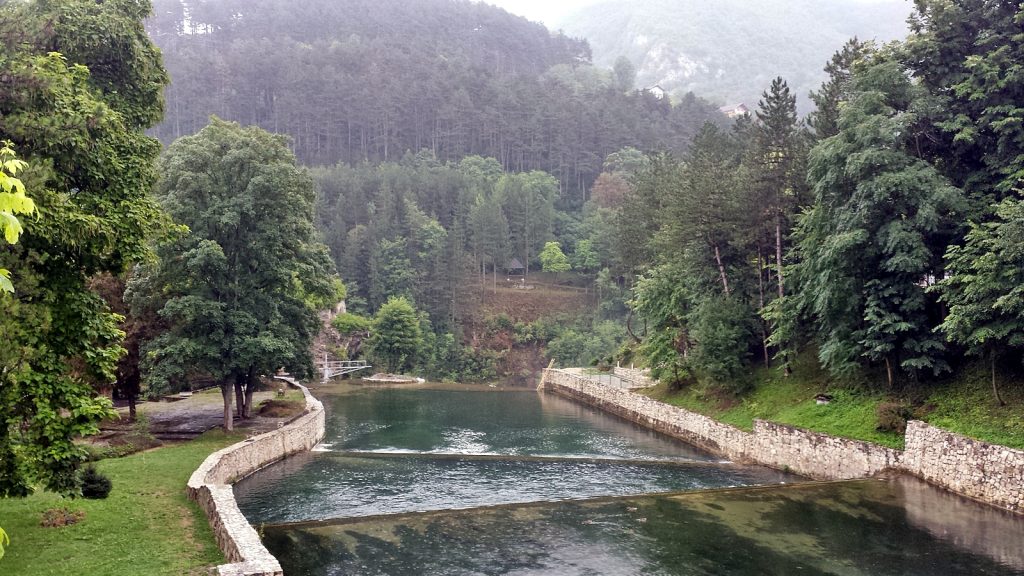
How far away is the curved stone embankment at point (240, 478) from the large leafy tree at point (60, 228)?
408cm

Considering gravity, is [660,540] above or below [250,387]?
below

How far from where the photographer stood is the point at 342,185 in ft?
349

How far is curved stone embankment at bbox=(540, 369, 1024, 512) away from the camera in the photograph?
2295cm

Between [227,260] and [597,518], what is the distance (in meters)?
20.8

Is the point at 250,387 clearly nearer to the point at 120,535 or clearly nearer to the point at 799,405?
the point at 120,535

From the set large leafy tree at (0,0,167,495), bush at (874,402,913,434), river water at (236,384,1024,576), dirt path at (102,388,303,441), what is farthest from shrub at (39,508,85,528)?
bush at (874,402,913,434)

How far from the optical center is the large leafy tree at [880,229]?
93.5 feet

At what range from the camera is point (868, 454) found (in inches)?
1100

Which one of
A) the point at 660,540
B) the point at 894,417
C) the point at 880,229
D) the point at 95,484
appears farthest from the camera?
the point at 880,229

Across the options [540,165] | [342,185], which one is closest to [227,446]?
[342,185]

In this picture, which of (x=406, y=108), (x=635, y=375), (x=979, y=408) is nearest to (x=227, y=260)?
(x=979, y=408)

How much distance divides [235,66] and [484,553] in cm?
14283

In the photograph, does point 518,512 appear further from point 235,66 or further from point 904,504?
point 235,66

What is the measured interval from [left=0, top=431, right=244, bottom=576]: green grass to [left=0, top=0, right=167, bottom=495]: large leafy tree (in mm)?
2502
